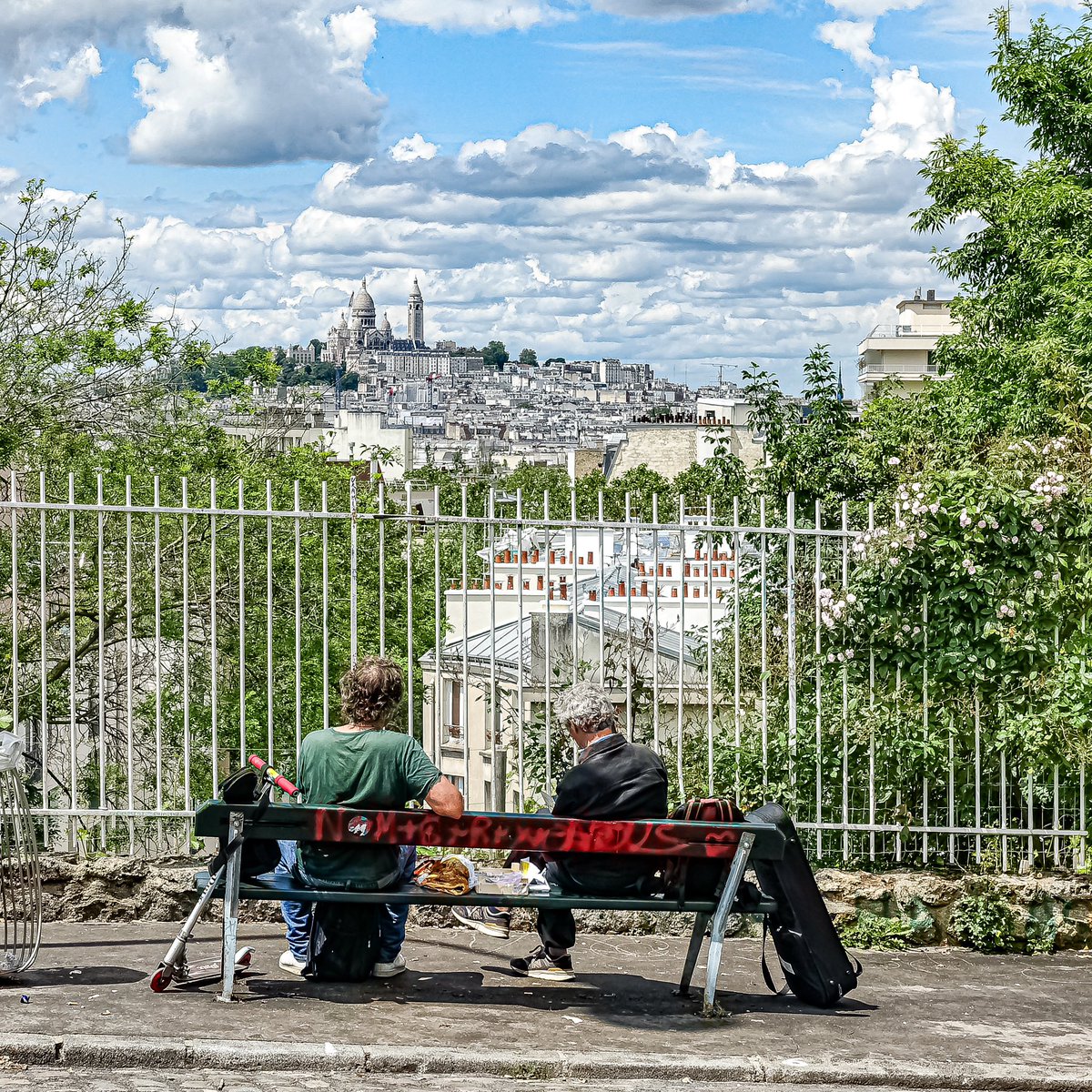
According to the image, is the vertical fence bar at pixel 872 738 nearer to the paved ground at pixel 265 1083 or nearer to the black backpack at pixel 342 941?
the paved ground at pixel 265 1083

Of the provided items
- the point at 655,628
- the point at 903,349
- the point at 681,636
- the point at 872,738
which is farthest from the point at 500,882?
the point at 903,349

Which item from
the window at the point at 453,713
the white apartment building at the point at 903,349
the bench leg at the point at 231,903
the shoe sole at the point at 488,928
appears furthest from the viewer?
the white apartment building at the point at 903,349

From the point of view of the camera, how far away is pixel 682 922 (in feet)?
25.0

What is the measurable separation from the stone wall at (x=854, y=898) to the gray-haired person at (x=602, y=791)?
1.76 meters

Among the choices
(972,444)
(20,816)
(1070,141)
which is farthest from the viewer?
(1070,141)

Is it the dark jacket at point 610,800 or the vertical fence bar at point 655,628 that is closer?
the dark jacket at point 610,800

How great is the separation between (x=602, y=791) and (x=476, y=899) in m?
0.68

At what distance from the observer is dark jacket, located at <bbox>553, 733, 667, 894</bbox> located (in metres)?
6.16

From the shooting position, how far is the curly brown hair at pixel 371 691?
624 cm

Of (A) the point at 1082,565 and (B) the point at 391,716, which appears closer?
(B) the point at 391,716

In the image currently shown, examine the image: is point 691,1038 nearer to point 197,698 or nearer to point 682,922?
point 682,922

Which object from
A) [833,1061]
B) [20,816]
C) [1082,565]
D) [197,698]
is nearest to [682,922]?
[833,1061]

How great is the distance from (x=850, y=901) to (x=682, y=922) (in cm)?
84

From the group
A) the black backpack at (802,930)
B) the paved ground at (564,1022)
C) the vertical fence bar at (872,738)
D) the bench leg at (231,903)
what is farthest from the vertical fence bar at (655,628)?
the bench leg at (231,903)
